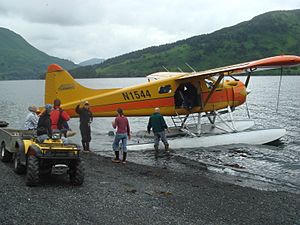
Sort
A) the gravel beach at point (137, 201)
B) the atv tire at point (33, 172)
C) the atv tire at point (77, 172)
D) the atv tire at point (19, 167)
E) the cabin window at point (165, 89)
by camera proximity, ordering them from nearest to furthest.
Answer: the gravel beach at point (137, 201), the atv tire at point (33, 172), the atv tire at point (77, 172), the atv tire at point (19, 167), the cabin window at point (165, 89)

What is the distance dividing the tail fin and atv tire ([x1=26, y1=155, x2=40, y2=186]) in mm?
9091

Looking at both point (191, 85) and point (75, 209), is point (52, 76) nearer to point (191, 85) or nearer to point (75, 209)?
point (191, 85)

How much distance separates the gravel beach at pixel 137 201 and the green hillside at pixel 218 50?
146 metres

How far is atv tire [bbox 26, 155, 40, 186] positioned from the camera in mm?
8102

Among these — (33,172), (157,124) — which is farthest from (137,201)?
(157,124)

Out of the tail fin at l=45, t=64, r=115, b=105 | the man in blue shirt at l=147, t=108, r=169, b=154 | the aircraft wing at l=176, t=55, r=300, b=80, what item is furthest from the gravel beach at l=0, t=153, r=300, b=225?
the tail fin at l=45, t=64, r=115, b=105

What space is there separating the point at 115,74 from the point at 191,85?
166 meters

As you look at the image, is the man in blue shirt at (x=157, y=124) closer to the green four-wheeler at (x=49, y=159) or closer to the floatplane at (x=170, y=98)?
the floatplane at (x=170, y=98)

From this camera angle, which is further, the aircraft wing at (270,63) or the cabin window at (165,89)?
the cabin window at (165,89)

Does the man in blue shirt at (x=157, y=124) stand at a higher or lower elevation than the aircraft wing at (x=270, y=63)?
lower

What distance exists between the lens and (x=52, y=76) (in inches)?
677

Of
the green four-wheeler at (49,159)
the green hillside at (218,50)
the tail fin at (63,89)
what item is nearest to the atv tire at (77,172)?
the green four-wheeler at (49,159)

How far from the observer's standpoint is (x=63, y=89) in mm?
17219

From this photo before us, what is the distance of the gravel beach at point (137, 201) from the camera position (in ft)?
Answer: 22.0
